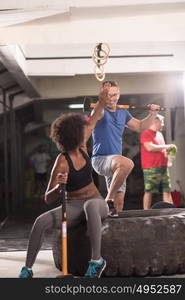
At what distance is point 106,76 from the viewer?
4359 mm

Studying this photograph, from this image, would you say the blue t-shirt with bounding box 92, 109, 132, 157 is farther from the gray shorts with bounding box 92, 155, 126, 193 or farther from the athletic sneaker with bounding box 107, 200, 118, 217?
the athletic sneaker with bounding box 107, 200, 118, 217

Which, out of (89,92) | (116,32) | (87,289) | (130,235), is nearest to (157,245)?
(130,235)

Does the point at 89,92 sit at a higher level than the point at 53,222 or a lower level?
higher

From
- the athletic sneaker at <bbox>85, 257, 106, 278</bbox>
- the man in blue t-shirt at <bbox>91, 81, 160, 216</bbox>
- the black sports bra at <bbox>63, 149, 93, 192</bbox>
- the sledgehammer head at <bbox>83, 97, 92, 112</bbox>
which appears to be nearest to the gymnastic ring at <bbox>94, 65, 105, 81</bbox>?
the man in blue t-shirt at <bbox>91, 81, 160, 216</bbox>

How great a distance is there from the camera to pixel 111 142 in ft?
13.7

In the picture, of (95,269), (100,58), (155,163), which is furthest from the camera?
(155,163)

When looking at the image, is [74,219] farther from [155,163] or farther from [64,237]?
[155,163]

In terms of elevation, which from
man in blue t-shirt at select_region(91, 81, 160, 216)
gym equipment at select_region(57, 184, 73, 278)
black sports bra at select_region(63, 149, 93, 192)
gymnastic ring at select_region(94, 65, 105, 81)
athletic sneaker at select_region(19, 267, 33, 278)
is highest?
gymnastic ring at select_region(94, 65, 105, 81)

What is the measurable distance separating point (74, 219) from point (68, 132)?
0.63 meters

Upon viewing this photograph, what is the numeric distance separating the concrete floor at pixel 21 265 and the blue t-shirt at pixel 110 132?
99 cm

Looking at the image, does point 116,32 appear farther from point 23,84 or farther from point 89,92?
point 23,84

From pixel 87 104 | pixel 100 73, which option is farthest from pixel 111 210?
pixel 100 73

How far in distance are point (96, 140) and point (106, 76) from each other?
2.03 feet

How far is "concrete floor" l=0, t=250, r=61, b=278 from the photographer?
3920 millimetres
